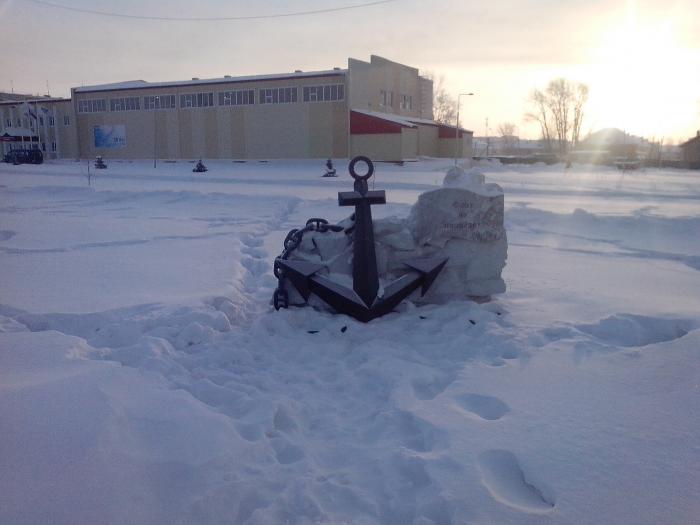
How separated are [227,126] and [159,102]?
25.2ft

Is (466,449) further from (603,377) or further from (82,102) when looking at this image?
(82,102)

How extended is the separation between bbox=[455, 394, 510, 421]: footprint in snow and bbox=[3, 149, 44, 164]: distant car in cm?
5370

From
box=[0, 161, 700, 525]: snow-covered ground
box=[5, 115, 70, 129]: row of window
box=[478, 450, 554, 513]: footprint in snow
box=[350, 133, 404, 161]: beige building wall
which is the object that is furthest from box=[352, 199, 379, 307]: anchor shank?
box=[5, 115, 70, 129]: row of window

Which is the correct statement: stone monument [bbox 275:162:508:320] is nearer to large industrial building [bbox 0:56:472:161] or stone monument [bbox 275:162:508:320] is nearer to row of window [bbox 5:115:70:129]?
large industrial building [bbox 0:56:472:161]

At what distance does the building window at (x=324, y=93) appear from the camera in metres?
46.4

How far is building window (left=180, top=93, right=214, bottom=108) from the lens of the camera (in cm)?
5175

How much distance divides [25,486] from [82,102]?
61.9 metres

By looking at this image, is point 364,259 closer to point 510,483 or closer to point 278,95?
point 510,483

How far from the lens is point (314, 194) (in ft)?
69.5

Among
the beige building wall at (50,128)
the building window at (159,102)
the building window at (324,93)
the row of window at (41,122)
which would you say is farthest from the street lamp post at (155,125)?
the building window at (324,93)

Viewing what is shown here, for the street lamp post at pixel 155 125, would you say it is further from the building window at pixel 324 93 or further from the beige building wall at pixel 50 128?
the building window at pixel 324 93

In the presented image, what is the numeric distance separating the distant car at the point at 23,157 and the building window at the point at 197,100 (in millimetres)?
12486

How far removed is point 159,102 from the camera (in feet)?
177

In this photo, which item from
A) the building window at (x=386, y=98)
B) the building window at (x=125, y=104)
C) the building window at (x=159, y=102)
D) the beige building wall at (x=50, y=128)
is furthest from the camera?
the beige building wall at (x=50, y=128)
